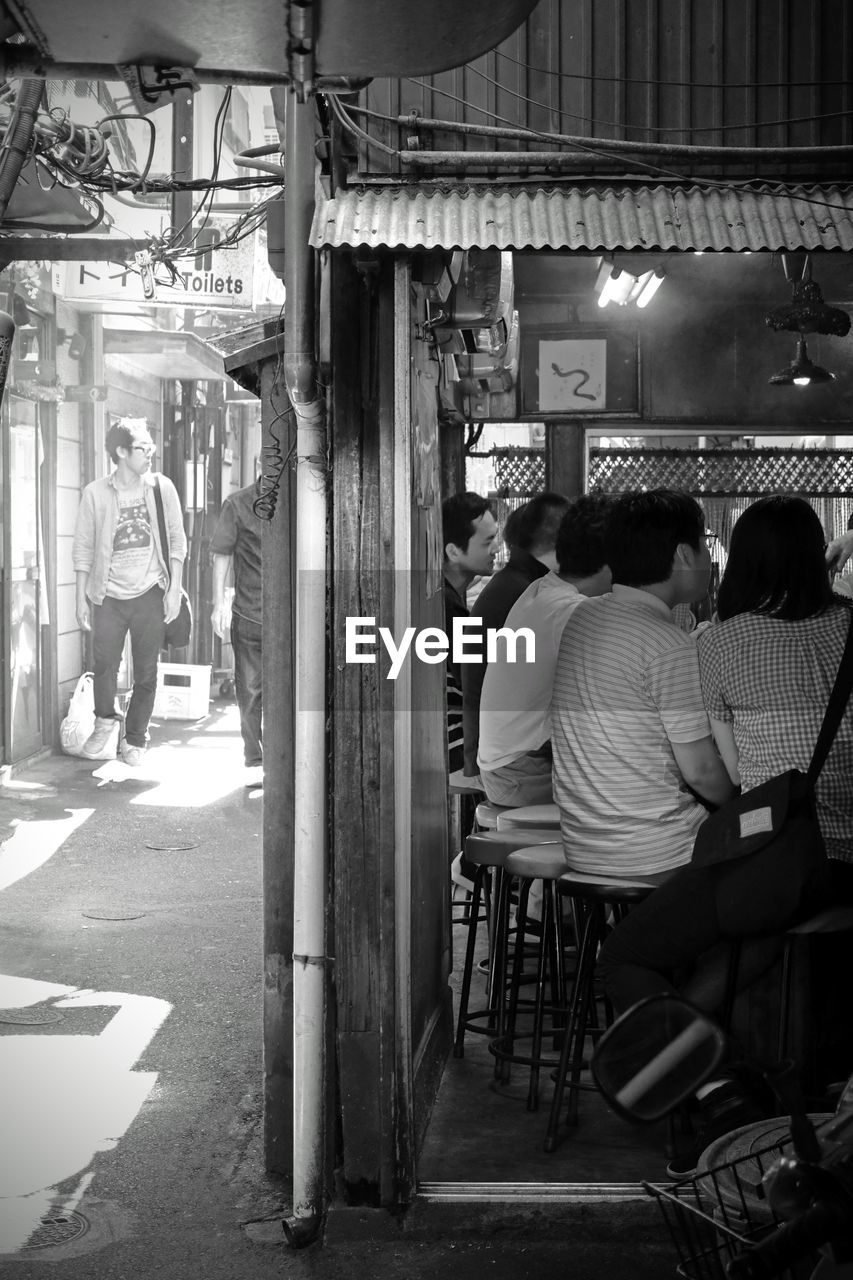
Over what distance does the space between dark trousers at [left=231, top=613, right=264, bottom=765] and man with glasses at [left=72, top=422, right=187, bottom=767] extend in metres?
1.43

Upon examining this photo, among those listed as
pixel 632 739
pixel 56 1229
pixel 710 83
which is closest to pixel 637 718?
pixel 632 739

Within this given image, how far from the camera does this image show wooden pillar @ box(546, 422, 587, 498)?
9.80m

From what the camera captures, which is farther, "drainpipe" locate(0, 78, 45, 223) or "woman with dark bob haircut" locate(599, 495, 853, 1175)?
"drainpipe" locate(0, 78, 45, 223)

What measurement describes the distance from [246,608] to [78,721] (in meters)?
2.38

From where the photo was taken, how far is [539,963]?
500cm

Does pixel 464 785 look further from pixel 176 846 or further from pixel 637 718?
pixel 176 846

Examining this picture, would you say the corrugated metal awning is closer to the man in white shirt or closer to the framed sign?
the man in white shirt

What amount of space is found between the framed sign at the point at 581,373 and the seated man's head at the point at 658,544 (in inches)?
202

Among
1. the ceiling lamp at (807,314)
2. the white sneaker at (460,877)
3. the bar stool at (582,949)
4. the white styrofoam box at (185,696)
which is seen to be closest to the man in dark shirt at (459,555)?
the white sneaker at (460,877)

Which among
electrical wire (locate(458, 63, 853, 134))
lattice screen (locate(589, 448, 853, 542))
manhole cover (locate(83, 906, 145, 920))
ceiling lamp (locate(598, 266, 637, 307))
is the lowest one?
manhole cover (locate(83, 906, 145, 920))

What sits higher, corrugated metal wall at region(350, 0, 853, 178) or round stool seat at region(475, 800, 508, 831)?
corrugated metal wall at region(350, 0, 853, 178)

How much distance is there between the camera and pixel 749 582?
4.23 m

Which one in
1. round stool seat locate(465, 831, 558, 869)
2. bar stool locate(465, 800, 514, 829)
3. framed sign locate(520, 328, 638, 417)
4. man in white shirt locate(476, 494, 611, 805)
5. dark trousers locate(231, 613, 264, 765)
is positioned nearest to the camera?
round stool seat locate(465, 831, 558, 869)

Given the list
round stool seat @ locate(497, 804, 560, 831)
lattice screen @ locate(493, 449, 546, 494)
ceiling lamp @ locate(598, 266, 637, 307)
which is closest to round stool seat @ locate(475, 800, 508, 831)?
round stool seat @ locate(497, 804, 560, 831)
